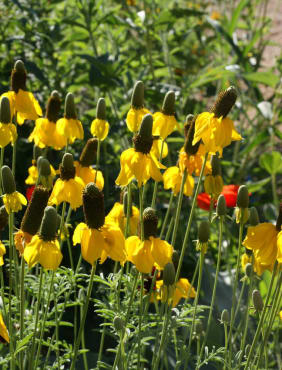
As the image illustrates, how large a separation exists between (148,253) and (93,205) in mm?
158

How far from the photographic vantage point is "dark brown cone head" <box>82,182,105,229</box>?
1.14 metres

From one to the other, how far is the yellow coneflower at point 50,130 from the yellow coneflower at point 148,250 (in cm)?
50

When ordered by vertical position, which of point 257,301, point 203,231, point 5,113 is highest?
point 5,113

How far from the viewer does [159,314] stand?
60.7 inches

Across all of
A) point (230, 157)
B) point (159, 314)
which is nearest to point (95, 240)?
point (159, 314)

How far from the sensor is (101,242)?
1.15 m

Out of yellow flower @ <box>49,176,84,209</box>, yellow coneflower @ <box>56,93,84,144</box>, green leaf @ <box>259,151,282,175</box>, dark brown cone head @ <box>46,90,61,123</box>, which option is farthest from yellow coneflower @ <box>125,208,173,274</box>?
green leaf @ <box>259,151,282,175</box>

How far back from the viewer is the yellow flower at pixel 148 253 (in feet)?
3.94

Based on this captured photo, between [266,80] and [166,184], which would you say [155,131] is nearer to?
[166,184]

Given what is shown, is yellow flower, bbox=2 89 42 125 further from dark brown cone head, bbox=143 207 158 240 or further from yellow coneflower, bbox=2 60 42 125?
dark brown cone head, bbox=143 207 158 240

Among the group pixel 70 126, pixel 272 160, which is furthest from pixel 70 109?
pixel 272 160

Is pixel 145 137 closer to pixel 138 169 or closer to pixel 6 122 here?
pixel 138 169

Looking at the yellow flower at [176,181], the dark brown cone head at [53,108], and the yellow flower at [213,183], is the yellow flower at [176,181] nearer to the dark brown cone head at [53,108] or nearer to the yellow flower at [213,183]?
the yellow flower at [213,183]

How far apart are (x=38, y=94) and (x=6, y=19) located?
37cm
